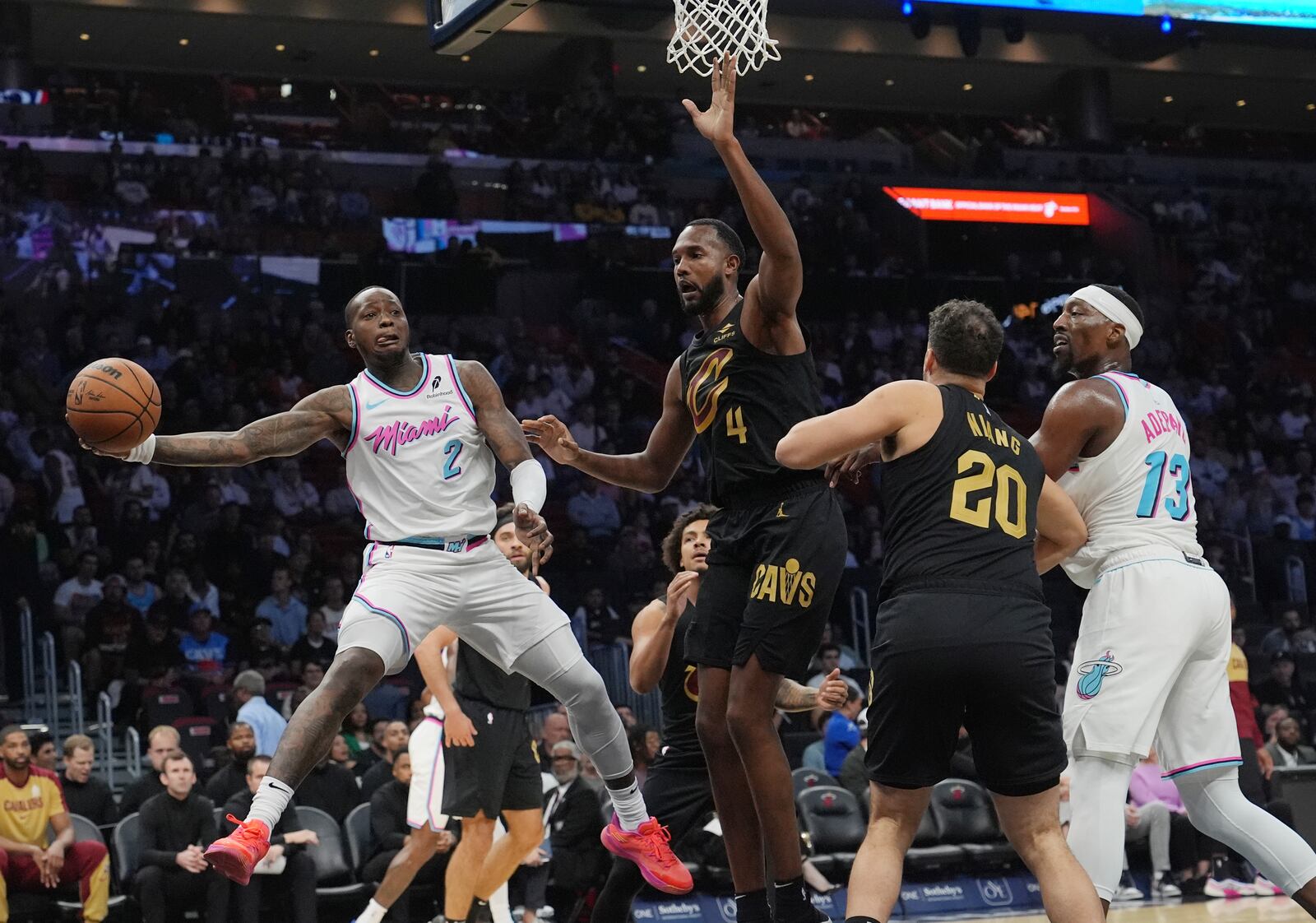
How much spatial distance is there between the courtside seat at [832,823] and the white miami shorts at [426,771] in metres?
3.35

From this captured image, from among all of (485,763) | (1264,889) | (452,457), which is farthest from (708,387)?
(1264,889)

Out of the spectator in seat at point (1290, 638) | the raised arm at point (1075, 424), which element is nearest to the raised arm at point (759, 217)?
the raised arm at point (1075, 424)

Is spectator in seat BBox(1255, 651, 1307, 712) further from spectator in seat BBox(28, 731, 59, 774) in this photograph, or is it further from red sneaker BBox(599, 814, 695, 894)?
spectator in seat BBox(28, 731, 59, 774)

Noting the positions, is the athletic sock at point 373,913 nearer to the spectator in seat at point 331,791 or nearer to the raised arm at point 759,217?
the spectator in seat at point 331,791

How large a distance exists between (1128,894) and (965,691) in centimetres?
863

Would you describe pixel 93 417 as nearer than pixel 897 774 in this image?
No

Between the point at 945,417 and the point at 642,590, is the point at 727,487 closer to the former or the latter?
the point at 945,417

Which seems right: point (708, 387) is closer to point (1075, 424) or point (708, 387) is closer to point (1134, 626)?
point (1075, 424)

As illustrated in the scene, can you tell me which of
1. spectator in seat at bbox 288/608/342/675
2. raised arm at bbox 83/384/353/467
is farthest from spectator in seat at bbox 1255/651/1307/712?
raised arm at bbox 83/384/353/467

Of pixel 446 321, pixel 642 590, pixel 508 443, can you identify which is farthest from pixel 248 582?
pixel 508 443

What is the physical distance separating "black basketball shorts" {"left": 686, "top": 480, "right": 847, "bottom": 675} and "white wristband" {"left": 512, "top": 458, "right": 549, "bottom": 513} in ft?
2.52

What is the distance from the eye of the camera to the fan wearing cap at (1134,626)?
18.9 ft

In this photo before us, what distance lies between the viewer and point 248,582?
16844mm

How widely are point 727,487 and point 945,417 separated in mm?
1205
